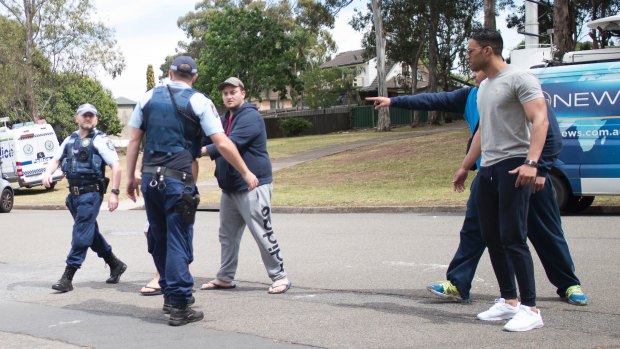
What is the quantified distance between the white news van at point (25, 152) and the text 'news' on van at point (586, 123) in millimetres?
19332

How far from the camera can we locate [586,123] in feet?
40.0

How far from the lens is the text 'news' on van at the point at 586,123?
39.4ft

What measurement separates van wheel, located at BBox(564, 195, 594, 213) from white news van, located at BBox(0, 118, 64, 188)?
19.1 m

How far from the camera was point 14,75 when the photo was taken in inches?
1754

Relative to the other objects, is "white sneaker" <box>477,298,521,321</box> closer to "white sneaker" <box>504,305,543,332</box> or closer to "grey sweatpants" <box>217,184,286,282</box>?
"white sneaker" <box>504,305,543,332</box>

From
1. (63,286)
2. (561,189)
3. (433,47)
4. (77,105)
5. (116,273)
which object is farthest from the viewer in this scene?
(77,105)

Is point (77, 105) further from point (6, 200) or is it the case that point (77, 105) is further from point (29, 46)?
point (6, 200)

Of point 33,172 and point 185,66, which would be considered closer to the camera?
point 185,66

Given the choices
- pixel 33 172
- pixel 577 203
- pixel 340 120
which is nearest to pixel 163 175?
pixel 577 203

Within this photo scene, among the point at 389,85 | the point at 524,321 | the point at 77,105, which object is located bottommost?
the point at 524,321

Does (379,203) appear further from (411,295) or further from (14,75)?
(14,75)

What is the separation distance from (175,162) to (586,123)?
7.98 m

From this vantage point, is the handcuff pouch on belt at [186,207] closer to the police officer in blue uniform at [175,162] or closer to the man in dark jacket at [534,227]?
the police officer in blue uniform at [175,162]

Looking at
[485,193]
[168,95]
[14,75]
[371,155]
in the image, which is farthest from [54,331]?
[14,75]
